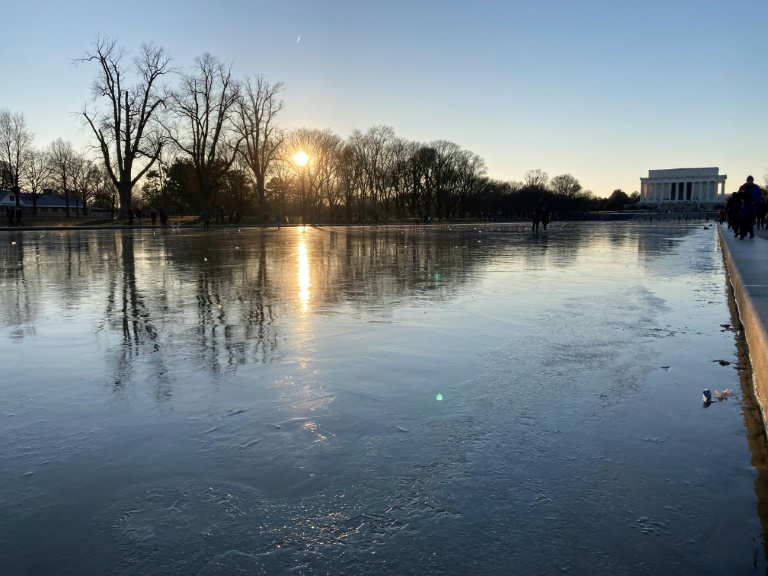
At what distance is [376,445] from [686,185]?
159 metres

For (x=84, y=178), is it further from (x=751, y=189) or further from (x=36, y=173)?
(x=751, y=189)

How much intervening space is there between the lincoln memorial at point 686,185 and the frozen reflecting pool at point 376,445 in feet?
496

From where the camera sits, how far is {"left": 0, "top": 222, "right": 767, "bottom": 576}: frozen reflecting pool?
2.56 m

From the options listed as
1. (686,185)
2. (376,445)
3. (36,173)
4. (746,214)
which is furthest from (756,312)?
(686,185)

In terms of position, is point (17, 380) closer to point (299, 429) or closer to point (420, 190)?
point (299, 429)

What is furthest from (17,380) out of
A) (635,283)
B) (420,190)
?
(420,190)

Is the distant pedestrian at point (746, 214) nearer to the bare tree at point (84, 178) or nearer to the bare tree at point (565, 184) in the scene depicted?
the bare tree at point (84, 178)

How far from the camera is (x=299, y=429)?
3951 mm

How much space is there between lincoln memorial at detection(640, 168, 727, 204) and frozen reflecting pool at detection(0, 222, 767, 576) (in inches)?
5951

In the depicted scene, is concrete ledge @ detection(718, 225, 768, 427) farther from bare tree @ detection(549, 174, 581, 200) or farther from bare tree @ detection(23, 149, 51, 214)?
bare tree @ detection(549, 174, 581, 200)

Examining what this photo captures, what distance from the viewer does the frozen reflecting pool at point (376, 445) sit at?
2.56 meters

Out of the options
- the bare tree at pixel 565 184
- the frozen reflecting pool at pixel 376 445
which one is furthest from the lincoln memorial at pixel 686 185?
the frozen reflecting pool at pixel 376 445

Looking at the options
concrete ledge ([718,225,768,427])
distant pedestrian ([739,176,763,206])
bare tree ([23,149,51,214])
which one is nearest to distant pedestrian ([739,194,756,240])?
distant pedestrian ([739,176,763,206])

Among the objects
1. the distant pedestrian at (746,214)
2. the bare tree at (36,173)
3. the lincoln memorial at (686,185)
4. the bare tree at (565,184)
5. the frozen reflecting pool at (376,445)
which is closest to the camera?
the frozen reflecting pool at (376,445)
